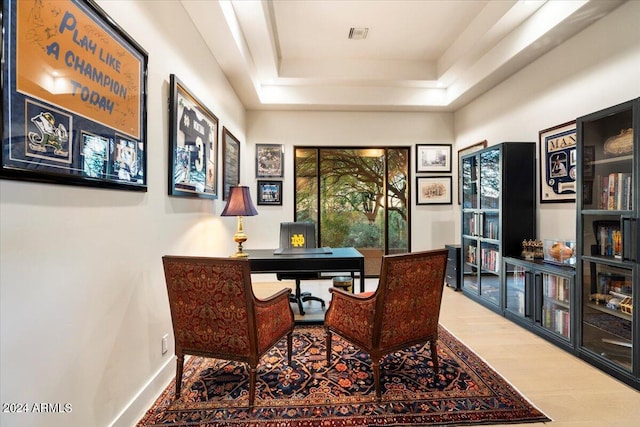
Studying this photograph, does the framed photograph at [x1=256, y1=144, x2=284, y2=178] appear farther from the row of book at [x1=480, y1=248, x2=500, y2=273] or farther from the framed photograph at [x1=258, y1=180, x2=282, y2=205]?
the row of book at [x1=480, y1=248, x2=500, y2=273]

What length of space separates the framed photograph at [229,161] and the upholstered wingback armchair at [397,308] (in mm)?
2220

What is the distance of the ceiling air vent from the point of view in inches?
138

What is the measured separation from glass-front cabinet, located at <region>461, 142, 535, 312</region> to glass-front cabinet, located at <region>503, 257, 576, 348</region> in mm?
169

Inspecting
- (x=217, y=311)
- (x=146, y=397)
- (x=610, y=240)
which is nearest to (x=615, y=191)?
(x=610, y=240)

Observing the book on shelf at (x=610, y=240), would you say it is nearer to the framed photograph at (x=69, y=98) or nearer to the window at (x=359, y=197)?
the window at (x=359, y=197)

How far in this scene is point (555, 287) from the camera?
262 cm

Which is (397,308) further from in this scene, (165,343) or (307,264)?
(165,343)

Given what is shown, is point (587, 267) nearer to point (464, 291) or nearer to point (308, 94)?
point (464, 291)

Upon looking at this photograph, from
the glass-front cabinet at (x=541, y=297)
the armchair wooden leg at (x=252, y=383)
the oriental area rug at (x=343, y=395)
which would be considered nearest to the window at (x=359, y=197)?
the glass-front cabinet at (x=541, y=297)

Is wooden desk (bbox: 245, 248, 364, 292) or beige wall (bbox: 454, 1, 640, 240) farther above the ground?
beige wall (bbox: 454, 1, 640, 240)


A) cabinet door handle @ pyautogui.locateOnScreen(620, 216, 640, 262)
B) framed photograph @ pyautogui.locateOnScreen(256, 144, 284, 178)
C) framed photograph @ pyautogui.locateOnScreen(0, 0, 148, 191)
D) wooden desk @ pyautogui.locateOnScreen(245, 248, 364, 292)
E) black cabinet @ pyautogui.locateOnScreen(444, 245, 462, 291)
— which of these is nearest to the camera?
framed photograph @ pyautogui.locateOnScreen(0, 0, 148, 191)

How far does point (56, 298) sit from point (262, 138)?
405 centimetres

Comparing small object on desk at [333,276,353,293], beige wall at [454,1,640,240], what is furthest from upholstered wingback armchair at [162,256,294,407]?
beige wall at [454,1,640,240]

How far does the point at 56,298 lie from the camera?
117 cm
